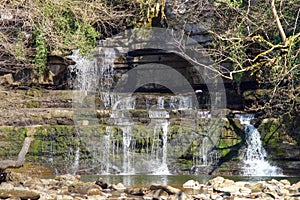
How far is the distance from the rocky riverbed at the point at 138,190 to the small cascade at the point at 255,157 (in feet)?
10.8

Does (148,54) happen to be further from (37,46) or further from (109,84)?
(37,46)

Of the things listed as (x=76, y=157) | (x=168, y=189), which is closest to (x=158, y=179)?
(x=76, y=157)

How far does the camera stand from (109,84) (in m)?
17.7

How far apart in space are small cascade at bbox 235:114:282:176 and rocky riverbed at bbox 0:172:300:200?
130 inches

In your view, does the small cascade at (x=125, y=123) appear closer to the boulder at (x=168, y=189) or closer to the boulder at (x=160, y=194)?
the boulder at (x=168, y=189)

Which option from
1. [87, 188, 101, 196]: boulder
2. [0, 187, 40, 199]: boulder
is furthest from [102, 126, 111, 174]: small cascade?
[0, 187, 40, 199]: boulder

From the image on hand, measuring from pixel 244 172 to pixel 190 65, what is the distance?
5.79 m

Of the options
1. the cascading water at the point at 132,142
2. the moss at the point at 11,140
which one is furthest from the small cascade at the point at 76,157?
the moss at the point at 11,140

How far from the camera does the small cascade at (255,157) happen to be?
12.8 meters

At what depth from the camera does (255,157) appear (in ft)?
43.4

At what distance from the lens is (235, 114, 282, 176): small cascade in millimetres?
12828

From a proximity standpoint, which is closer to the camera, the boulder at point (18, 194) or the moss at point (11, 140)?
the boulder at point (18, 194)

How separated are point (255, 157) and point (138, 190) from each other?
18.9 ft

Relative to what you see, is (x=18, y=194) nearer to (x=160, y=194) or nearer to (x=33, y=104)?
(x=160, y=194)
